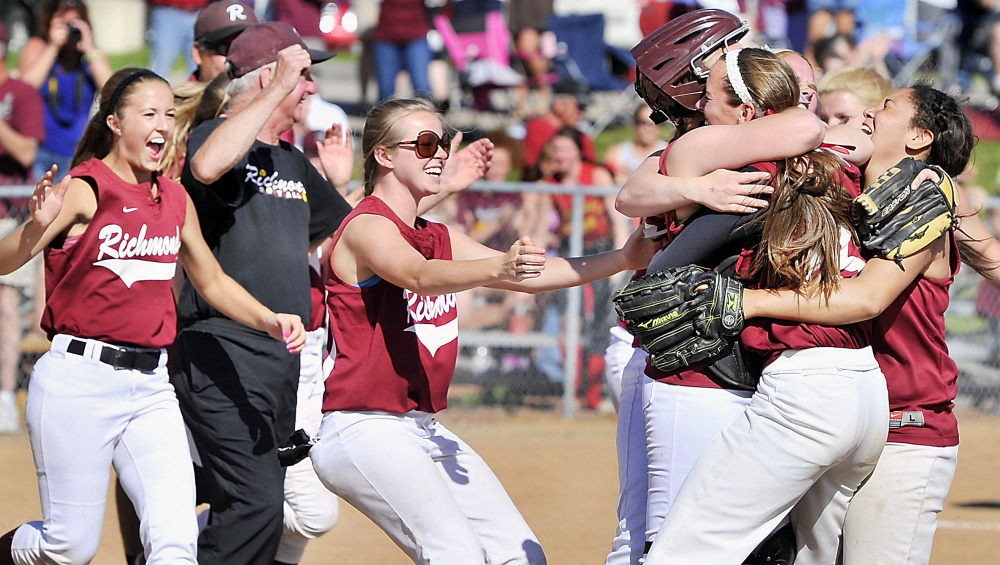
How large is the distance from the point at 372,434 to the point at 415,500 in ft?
0.85

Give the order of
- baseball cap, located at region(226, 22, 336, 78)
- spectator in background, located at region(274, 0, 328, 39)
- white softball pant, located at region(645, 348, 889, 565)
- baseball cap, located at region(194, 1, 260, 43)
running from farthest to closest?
1. spectator in background, located at region(274, 0, 328, 39)
2. baseball cap, located at region(194, 1, 260, 43)
3. baseball cap, located at region(226, 22, 336, 78)
4. white softball pant, located at region(645, 348, 889, 565)

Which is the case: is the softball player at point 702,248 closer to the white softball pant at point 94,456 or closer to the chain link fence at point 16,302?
the white softball pant at point 94,456

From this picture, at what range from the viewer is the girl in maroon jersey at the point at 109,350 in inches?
159

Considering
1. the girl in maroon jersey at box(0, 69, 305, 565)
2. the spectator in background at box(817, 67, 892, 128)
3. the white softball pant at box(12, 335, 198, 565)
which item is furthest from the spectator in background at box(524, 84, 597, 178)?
the white softball pant at box(12, 335, 198, 565)

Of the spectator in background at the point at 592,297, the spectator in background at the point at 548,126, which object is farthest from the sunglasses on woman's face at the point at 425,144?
the spectator in background at the point at 548,126

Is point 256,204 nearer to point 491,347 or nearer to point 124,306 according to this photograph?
point 124,306

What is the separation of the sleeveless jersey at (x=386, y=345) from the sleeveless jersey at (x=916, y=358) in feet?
4.67

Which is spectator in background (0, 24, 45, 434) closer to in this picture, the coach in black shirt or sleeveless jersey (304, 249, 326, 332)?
sleeveless jersey (304, 249, 326, 332)

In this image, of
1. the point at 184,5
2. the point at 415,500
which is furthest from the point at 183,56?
the point at 415,500

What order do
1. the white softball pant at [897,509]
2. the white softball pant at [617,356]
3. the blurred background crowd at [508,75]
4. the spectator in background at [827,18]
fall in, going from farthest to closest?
the spectator in background at [827,18], the blurred background crowd at [508,75], the white softball pant at [617,356], the white softball pant at [897,509]

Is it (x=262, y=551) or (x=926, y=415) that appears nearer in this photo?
(x=926, y=415)

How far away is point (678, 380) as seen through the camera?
10.9ft

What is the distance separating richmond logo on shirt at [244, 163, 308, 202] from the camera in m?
4.71

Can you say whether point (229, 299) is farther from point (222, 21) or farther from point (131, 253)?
point (222, 21)
